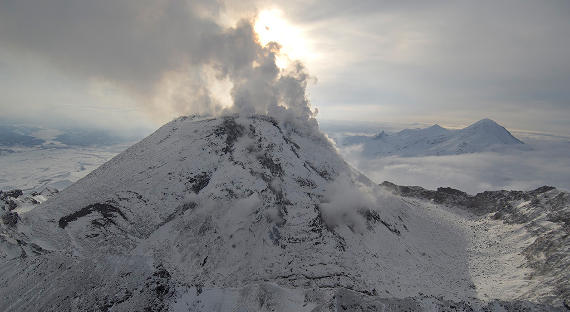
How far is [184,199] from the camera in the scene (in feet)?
164

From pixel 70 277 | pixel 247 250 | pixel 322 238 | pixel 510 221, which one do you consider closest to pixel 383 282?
pixel 322 238

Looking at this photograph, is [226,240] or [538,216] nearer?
[226,240]

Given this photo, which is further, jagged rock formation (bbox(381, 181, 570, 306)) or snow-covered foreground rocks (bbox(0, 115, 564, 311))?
jagged rock formation (bbox(381, 181, 570, 306))

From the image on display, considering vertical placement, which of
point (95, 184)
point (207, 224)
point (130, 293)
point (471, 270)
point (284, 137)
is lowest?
point (471, 270)

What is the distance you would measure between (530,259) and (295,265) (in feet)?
154

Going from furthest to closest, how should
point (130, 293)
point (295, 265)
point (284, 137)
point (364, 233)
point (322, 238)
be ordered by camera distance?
point (284, 137)
point (364, 233)
point (322, 238)
point (295, 265)
point (130, 293)

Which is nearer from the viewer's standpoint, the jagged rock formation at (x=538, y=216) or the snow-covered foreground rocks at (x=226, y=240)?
the snow-covered foreground rocks at (x=226, y=240)

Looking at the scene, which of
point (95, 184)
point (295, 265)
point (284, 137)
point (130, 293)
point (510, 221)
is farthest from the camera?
point (510, 221)

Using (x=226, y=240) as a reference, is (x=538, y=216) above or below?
below

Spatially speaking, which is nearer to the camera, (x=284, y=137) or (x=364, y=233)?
(x=364, y=233)

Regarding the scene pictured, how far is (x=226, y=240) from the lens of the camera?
46.0 m

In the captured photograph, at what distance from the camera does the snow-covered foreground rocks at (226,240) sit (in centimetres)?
3300

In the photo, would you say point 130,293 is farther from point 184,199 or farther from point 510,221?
point 510,221

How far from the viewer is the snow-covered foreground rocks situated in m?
33.0
